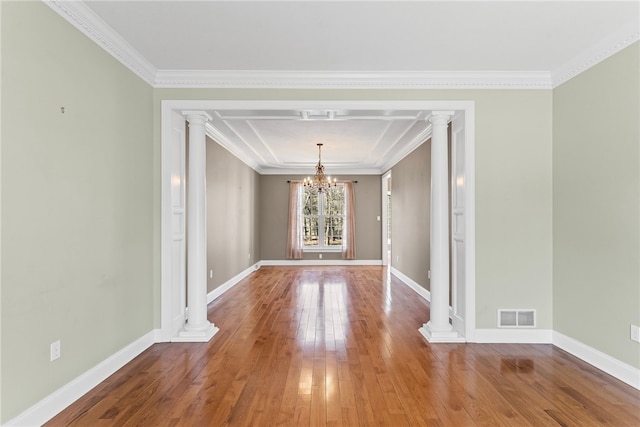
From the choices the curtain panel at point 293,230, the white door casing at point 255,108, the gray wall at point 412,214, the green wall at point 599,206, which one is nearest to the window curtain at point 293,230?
the curtain panel at point 293,230

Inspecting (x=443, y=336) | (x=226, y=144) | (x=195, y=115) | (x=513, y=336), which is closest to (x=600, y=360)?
(x=513, y=336)

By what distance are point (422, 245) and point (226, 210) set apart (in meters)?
3.61

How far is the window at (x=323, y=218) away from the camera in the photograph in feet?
32.1

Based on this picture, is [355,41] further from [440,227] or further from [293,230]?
[293,230]

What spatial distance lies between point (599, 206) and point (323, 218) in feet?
23.7

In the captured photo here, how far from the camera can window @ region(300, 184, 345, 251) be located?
977cm

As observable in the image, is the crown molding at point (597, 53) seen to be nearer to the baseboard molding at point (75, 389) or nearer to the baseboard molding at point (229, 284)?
the baseboard molding at point (75, 389)

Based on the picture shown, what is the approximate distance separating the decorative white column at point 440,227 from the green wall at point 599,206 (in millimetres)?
1062

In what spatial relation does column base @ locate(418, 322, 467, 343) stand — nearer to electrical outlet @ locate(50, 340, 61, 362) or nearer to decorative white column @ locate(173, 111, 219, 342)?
decorative white column @ locate(173, 111, 219, 342)

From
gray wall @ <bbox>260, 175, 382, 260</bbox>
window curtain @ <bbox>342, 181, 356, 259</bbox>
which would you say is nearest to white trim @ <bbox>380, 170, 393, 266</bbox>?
gray wall @ <bbox>260, 175, 382, 260</bbox>

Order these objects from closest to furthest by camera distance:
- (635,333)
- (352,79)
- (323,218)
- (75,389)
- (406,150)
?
(75,389) → (635,333) → (352,79) → (406,150) → (323,218)

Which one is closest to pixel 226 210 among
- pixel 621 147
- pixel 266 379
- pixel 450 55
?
pixel 266 379

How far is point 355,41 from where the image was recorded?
2.88m

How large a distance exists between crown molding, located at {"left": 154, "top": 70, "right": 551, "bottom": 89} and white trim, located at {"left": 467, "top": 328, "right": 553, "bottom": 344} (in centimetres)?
255
